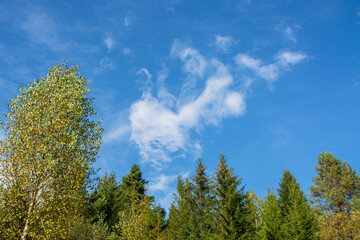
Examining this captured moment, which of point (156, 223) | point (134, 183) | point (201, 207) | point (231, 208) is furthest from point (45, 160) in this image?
point (134, 183)

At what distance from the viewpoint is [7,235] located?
48.4 ft

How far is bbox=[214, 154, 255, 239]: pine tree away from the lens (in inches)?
A: 1091

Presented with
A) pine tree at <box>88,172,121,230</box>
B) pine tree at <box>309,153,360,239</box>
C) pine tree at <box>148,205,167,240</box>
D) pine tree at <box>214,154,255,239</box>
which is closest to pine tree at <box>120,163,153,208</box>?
pine tree at <box>148,205,167,240</box>

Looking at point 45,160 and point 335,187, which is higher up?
point 335,187

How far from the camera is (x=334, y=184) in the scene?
158 ft

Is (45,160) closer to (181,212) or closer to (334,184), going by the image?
(181,212)

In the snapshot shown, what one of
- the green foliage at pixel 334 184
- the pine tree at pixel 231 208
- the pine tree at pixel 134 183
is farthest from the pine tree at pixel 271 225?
the pine tree at pixel 134 183

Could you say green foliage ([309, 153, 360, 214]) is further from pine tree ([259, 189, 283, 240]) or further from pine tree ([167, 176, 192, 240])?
pine tree ([167, 176, 192, 240])

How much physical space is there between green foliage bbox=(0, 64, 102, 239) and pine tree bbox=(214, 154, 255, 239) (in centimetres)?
1731

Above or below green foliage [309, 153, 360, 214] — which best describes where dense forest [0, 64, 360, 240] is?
below

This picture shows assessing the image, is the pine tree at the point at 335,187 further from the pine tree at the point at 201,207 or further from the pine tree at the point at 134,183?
the pine tree at the point at 134,183

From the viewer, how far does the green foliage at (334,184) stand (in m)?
45.9

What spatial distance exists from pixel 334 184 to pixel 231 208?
3050cm

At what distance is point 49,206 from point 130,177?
154 ft
